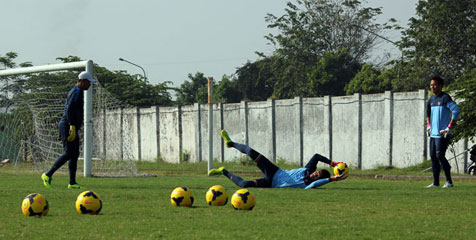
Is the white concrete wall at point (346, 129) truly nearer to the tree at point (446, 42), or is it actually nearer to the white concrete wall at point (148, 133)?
the white concrete wall at point (148, 133)

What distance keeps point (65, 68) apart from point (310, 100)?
11644 millimetres

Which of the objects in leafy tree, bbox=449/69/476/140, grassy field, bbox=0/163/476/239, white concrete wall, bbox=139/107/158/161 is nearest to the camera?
grassy field, bbox=0/163/476/239

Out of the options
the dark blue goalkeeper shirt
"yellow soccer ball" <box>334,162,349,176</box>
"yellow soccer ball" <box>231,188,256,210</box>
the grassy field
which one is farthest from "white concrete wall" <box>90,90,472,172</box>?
"yellow soccer ball" <box>231,188,256,210</box>

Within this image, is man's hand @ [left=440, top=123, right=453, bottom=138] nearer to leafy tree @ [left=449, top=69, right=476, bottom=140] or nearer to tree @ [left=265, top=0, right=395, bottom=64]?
leafy tree @ [left=449, top=69, right=476, bottom=140]

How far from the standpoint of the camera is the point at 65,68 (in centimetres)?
1975

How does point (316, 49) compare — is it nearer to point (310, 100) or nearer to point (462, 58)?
point (462, 58)

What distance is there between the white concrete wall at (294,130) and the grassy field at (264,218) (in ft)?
39.3

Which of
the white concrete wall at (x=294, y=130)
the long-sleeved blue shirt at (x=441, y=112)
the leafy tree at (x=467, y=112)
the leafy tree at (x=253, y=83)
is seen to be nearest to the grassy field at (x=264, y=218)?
the long-sleeved blue shirt at (x=441, y=112)

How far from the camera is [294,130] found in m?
29.2

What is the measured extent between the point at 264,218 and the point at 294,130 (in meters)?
21.3

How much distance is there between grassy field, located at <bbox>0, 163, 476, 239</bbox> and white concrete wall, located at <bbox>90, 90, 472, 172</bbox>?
39.3 ft

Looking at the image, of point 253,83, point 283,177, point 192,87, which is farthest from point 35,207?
point 192,87

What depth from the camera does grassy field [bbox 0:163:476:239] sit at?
679 centimetres

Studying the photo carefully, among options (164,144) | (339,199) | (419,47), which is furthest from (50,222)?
(419,47)
